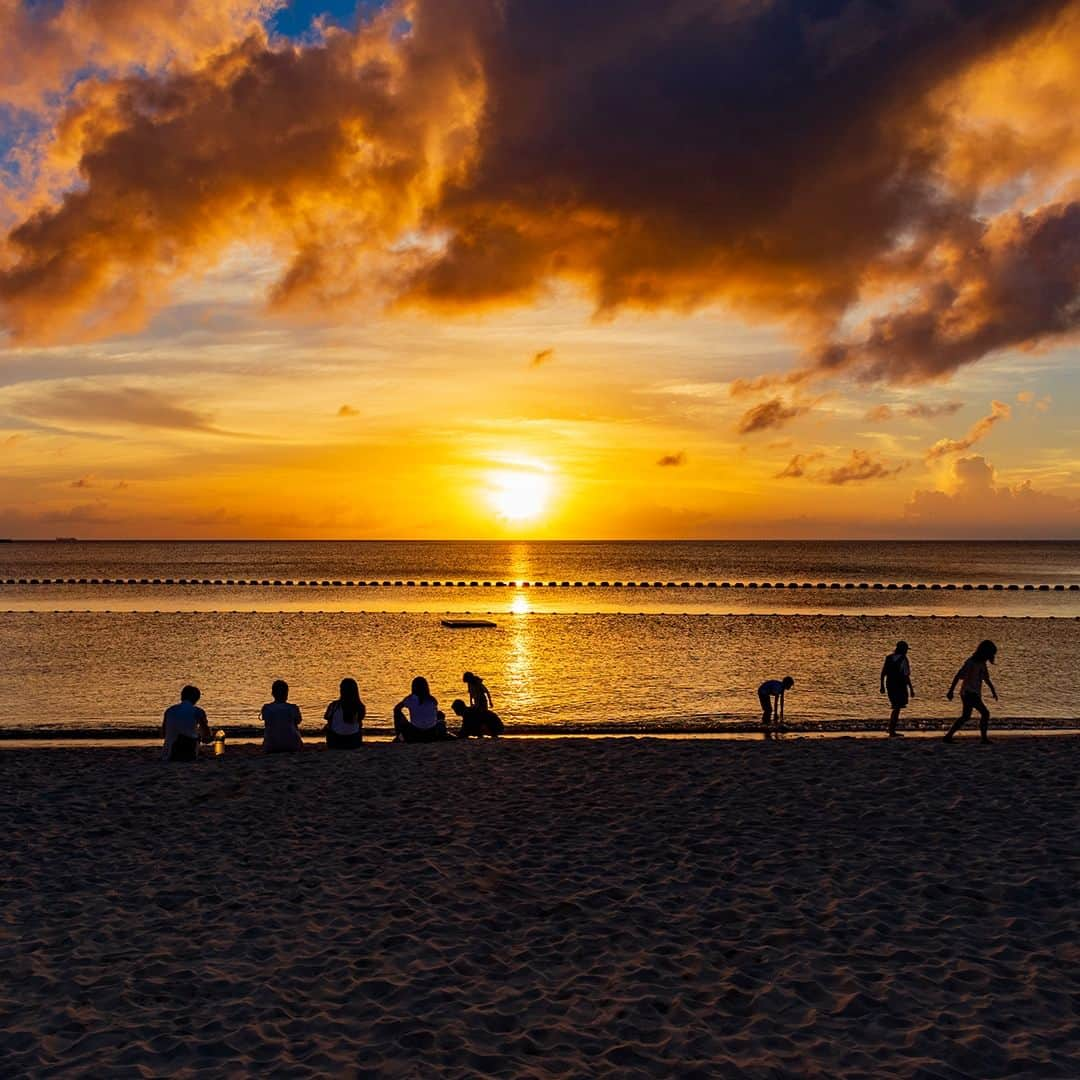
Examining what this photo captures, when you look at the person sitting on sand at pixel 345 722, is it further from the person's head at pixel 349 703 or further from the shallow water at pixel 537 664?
the shallow water at pixel 537 664

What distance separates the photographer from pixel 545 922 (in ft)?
32.3

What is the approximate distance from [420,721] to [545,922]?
10335 mm

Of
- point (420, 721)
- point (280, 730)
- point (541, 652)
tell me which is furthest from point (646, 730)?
point (541, 652)

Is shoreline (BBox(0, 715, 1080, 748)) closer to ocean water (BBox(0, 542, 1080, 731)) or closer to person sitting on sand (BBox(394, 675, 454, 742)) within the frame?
ocean water (BBox(0, 542, 1080, 731))

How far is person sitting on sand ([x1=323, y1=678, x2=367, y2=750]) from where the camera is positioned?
62.5 feet

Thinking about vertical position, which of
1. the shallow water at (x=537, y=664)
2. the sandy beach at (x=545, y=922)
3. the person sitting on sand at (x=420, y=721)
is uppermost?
the person sitting on sand at (x=420, y=721)

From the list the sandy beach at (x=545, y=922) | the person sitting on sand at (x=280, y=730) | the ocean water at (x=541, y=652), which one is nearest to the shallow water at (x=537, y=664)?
the ocean water at (x=541, y=652)

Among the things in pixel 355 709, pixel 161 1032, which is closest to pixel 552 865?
pixel 161 1032

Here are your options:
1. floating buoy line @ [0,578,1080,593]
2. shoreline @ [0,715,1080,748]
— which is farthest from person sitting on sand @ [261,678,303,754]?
floating buoy line @ [0,578,1080,593]

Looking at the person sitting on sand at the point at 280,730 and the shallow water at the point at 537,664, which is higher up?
the person sitting on sand at the point at 280,730

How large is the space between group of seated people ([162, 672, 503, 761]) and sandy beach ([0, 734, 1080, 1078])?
Result: 1.40 m

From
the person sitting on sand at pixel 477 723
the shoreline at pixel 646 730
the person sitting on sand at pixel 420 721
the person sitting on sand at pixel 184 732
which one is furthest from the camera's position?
the shoreline at pixel 646 730

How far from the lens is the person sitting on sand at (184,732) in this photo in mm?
17562

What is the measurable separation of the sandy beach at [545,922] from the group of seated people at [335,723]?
4.58ft
